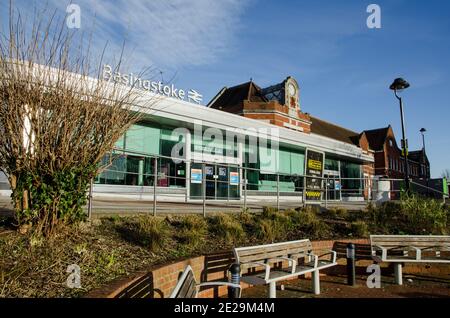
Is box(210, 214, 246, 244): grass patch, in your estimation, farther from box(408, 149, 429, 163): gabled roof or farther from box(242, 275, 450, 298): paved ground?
box(408, 149, 429, 163): gabled roof

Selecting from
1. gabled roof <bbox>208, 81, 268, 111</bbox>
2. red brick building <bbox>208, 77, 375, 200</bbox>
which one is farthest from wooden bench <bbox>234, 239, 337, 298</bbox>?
gabled roof <bbox>208, 81, 268, 111</bbox>

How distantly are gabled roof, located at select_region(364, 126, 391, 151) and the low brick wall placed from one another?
50.3 m

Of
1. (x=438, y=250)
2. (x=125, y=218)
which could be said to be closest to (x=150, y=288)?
(x=125, y=218)

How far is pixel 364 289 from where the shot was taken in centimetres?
639

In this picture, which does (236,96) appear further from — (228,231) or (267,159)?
(228,231)

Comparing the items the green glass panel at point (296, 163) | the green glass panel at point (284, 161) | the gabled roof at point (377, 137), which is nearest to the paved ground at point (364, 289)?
the green glass panel at point (284, 161)

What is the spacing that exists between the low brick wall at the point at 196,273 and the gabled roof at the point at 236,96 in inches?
980

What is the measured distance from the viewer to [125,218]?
22.7ft

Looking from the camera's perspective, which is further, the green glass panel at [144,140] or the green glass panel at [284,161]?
the green glass panel at [284,161]

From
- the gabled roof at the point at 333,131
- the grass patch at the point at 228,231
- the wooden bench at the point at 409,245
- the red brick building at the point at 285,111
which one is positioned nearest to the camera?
the grass patch at the point at 228,231

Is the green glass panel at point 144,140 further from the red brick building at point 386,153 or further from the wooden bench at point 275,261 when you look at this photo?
the red brick building at point 386,153

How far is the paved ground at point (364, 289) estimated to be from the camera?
19.7 ft

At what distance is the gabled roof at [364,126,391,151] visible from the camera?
179 feet

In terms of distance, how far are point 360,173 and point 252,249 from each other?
32.4 meters
